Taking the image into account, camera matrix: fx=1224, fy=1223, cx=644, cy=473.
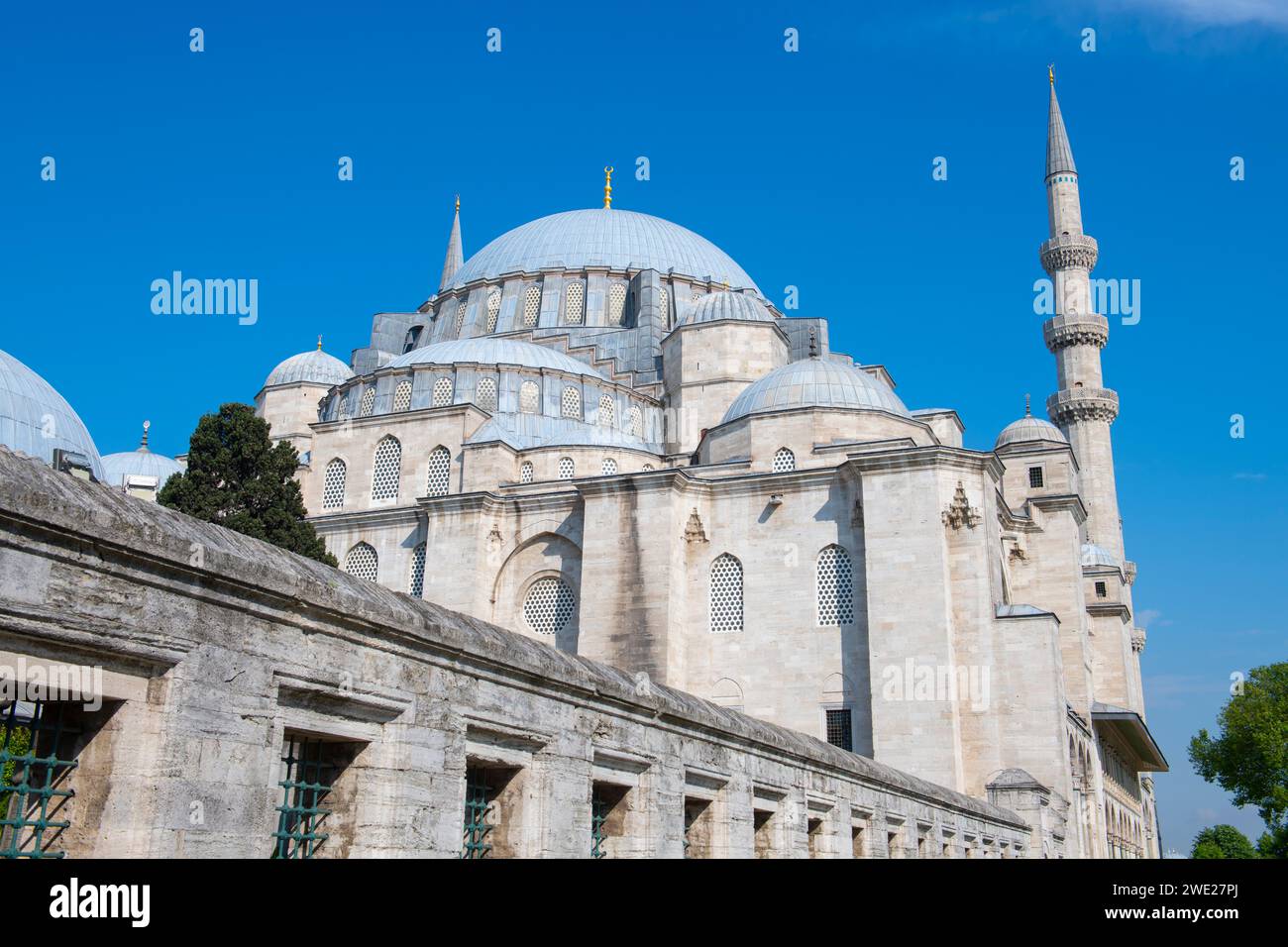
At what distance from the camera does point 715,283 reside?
40.6m

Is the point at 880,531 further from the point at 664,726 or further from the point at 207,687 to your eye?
the point at 207,687

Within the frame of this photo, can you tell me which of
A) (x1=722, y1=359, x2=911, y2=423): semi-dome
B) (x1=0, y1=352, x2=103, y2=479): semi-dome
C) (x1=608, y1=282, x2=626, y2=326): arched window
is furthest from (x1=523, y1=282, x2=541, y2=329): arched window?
(x1=0, y1=352, x2=103, y2=479): semi-dome

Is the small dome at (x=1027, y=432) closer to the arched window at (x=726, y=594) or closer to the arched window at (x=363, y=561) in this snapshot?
the arched window at (x=726, y=594)

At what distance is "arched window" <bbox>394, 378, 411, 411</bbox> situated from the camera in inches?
1250

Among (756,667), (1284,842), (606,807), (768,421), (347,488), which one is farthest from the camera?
(1284,842)

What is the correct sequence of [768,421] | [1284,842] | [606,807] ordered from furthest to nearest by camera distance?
[1284,842]
[768,421]
[606,807]

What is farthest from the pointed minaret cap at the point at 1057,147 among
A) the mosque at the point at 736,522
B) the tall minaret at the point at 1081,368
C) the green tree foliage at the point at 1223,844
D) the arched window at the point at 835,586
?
the green tree foliage at the point at 1223,844

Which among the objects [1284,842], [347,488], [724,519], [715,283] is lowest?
[1284,842]

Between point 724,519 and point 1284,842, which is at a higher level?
point 724,519

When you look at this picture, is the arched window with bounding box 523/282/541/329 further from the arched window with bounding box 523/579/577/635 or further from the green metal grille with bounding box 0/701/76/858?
the green metal grille with bounding box 0/701/76/858

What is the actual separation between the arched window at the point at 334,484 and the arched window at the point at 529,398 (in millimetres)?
4767

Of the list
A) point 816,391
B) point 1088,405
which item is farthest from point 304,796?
point 1088,405
